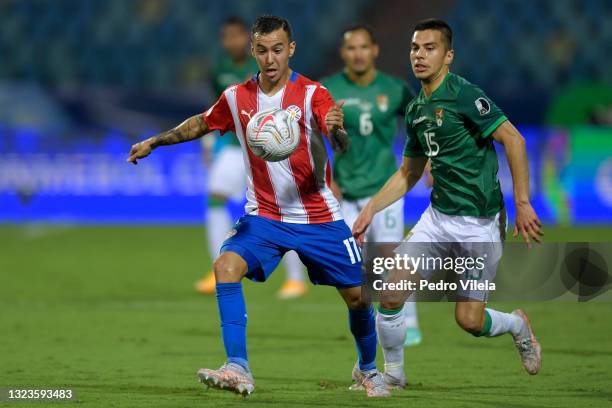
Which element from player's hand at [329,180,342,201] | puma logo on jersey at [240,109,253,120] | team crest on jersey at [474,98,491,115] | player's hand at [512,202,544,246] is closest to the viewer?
player's hand at [512,202,544,246]

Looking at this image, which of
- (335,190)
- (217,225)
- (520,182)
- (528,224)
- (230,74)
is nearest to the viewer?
(528,224)

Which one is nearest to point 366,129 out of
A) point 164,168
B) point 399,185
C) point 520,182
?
point 399,185

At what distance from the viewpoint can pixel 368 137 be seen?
847 centimetres

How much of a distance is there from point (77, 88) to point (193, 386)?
12.2 meters

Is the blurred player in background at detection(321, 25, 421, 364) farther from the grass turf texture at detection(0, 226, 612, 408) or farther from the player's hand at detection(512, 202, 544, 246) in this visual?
the player's hand at detection(512, 202, 544, 246)

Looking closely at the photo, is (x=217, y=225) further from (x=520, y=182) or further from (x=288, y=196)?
(x=520, y=182)

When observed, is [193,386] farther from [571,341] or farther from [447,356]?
[571,341]

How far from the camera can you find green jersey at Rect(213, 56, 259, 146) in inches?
431

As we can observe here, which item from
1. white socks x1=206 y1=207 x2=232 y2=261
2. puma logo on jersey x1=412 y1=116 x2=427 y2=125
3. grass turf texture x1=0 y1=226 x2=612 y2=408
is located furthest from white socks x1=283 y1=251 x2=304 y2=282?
puma logo on jersey x1=412 y1=116 x2=427 y2=125

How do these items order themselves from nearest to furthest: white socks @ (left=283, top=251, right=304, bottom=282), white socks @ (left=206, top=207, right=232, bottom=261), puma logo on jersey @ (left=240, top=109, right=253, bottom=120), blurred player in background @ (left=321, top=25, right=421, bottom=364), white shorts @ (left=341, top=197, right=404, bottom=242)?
puma logo on jersey @ (left=240, top=109, right=253, bottom=120)
white shorts @ (left=341, top=197, right=404, bottom=242)
blurred player in background @ (left=321, top=25, right=421, bottom=364)
white socks @ (left=283, top=251, right=304, bottom=282)
white socks @ (left=206, top=207, right=232, bottom=261)

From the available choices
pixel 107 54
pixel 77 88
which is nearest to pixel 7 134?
pixel 77 88

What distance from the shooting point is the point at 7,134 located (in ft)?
56.2

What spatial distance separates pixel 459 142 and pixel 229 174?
5176 mm

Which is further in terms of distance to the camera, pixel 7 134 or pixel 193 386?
pixel 7 134
